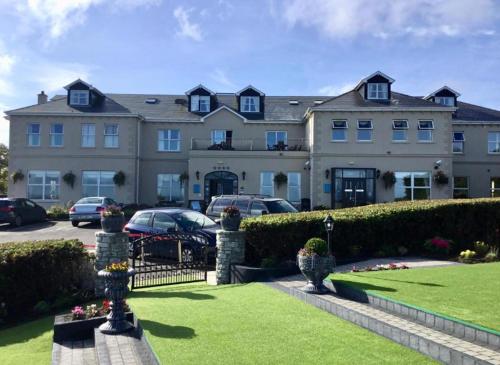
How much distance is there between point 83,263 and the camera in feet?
34.2

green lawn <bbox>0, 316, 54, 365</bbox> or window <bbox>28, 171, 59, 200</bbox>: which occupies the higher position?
window <bbox>28, 171, 59, 200</bbox>

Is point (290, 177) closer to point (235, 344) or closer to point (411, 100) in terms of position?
point (411, 100)

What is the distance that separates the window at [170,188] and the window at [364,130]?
11.9 metres

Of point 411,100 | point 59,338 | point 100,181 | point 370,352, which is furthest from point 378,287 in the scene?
point 100,181

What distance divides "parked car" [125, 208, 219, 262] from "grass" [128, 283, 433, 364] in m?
3.79

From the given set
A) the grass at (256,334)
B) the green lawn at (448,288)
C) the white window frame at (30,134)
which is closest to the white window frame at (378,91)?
the green lawn at (448,288)

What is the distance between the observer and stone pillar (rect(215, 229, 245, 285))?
36.7ft

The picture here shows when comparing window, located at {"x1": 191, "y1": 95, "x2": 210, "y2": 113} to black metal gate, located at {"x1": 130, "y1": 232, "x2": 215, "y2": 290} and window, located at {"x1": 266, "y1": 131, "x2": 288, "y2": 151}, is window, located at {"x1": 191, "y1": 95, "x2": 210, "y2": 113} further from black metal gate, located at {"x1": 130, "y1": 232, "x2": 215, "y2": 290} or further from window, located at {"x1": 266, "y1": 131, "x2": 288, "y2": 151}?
black metal gate, located at {"x1": 130, "y1": 232, "x2": 215, "y2": 290}

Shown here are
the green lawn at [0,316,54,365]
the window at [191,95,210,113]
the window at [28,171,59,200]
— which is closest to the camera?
the green lawn at [0,316,54,365]

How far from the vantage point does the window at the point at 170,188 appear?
1188 inches

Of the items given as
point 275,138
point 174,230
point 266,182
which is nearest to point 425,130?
point 275,138

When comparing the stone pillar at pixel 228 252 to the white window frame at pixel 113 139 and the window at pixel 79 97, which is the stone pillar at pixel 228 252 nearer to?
the white window frame at pixel 113 139

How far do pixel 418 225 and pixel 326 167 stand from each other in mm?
13893

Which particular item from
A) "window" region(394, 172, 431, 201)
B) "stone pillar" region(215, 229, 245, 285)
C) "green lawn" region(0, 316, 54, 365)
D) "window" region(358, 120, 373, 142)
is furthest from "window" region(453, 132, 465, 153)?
"green lawn" region(0, 316, 54, 365)
